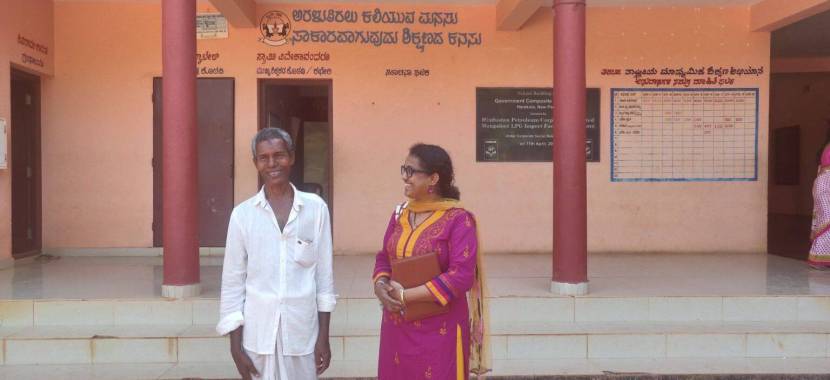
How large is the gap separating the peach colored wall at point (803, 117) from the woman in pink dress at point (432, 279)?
1181 centimetres

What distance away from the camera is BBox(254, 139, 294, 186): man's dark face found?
2512mm

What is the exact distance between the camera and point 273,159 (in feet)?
8.26

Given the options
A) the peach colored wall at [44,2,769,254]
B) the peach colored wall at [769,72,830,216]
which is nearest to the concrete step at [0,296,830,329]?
the peach colored wall at [44,2,769,254]

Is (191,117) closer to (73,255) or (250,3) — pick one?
(250,3)

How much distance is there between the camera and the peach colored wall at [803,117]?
12.4 metres

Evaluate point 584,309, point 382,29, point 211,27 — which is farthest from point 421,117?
point 584,309

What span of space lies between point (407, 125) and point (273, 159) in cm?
524

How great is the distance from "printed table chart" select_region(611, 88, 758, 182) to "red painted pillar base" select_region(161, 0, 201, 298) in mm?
4941

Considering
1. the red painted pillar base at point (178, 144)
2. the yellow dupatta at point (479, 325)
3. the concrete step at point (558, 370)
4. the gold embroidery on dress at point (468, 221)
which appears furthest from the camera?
the red painted pillar base at point (178, 144)

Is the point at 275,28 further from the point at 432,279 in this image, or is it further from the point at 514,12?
the point at 432,279

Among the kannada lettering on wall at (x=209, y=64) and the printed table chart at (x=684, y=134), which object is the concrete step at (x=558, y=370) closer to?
the printed table chart at (x=684, y=134)

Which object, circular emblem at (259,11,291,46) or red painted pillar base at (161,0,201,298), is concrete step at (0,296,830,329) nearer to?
red painted pillar base at (161,0,201,298)

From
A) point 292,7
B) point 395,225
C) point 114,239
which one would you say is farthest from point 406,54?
point 395,225

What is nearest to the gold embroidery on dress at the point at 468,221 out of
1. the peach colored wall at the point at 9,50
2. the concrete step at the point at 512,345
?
the concrete step at the point at 512,345
